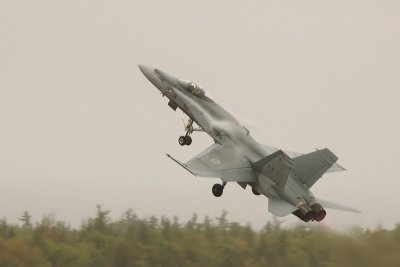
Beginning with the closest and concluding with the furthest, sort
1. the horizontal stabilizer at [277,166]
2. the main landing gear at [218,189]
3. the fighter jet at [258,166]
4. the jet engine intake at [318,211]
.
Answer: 1. the horizontal stabilizer at [277,166]
2. the fighter jet at [258,166]
3. the jet engine intake at [318,211]
4. the main landing gear at [218,189]

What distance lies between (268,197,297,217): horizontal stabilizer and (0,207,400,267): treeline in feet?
145

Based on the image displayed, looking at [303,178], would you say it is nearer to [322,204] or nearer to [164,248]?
[322,204]

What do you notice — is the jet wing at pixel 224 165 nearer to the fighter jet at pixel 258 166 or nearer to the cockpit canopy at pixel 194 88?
the fighter jet at pixel 258 166

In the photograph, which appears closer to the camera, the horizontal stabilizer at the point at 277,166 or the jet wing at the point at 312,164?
the horizontal stabilizer at the point at 277,166

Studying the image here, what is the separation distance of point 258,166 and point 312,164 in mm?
2316

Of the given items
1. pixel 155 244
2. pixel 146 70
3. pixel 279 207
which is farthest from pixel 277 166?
pixel 155 244

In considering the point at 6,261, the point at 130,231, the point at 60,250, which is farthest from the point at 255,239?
the point at 6,261

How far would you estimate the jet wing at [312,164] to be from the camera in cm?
3975

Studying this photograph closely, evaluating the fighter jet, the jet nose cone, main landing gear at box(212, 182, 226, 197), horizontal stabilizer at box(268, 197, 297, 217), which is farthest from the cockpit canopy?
horizontal stabilizer at box(268, 197, 297, 217)

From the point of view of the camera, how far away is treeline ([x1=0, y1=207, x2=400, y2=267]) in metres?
92.7

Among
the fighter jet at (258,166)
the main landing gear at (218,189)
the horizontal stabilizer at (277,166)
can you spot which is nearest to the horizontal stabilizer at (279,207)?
the fighter jet at (258,166)

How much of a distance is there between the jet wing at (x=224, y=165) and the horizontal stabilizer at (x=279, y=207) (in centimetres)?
Result: 147

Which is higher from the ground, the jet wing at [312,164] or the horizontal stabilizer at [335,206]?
the jet wing at [312,164]

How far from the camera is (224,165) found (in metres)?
40.8
